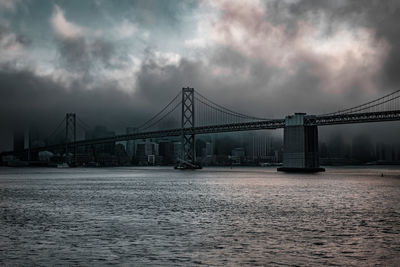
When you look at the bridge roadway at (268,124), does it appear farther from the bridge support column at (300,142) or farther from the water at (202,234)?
the water at (202,234)

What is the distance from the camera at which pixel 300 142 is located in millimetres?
83938

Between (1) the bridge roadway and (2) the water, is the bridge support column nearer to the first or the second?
(1) the bridge roadway

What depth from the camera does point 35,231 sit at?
60.1 ft

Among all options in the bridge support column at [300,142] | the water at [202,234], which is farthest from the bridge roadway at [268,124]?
the water at [202,234]

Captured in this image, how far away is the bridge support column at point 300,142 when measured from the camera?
83.9 meters

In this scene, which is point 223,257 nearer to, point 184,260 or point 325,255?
point 184,260

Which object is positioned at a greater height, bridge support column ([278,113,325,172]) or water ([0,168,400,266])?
bridge support column ([278,113,325,172])

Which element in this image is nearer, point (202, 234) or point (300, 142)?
point (202, 234)

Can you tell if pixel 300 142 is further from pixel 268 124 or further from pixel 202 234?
pixel 202 234

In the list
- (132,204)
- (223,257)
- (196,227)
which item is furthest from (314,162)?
(223,257)

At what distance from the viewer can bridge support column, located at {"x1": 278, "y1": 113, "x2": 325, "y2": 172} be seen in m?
83.9

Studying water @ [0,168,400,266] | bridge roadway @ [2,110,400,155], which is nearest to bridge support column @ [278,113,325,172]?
Answer: bridge roadway @ [2,110,400,155]

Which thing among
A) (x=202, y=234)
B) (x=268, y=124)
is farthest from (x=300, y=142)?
(x=202, y=234)

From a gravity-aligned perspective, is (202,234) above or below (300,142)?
below
